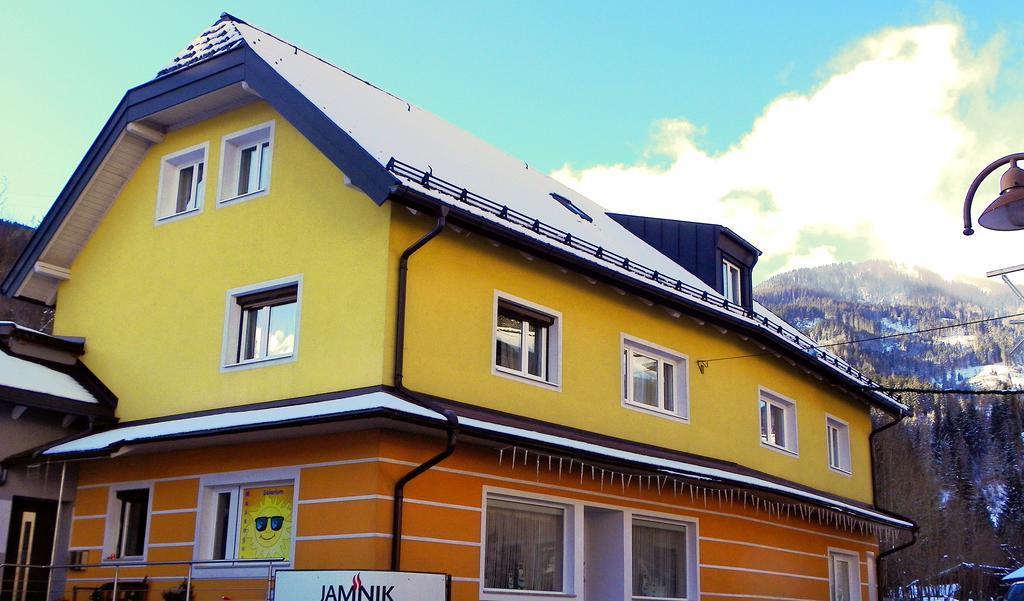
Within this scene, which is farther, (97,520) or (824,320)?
(824,320)

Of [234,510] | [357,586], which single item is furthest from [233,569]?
[357,586]

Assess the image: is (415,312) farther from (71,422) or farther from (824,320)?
(824,320)

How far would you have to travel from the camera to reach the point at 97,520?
42.8ft

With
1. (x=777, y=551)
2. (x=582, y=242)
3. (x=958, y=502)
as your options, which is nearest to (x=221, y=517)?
(x=582, y=242)

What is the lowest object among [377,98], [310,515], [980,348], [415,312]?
[310,515]

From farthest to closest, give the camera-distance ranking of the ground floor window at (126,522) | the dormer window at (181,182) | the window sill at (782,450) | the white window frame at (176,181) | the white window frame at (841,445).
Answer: the white window frame at (841,445)
the window sill at (782,450)
the dormer window at (181,182)
the white window frame at (176,181)
the ground floor window at (126,522)

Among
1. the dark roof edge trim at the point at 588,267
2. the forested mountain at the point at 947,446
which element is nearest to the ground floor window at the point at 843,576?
the dark roof edge trim at the point at 588,267

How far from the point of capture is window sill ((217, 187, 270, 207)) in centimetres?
1290

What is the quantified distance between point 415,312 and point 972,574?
139 feet

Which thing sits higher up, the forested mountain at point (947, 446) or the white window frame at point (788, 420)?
the forested mountain at point (947, 446)

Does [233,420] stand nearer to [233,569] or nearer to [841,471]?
[233,569]

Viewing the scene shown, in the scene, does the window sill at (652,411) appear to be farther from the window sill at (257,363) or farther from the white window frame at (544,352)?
the window sill at (257,363)

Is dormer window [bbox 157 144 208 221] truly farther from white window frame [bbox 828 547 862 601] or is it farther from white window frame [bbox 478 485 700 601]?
white window frame [bbox 828 547 862 601]

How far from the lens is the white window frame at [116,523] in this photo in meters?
12.5
